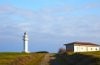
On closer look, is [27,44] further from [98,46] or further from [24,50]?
[98,46]

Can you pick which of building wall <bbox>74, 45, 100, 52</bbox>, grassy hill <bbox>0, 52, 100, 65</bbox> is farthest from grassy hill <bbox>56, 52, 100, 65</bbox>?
building wall <bbox>74, 45, 100, 52</bbox>

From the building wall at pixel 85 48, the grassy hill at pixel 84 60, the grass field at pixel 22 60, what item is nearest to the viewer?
the grassy hill at pixel 84 60

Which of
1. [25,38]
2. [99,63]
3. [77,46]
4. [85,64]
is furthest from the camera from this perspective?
[77,46]

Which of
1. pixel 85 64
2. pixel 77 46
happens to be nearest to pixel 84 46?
pixel 77 46

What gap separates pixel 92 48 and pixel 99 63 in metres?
110

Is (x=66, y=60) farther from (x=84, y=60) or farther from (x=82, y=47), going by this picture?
(x=82, y=47)

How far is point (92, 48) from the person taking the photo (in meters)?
138

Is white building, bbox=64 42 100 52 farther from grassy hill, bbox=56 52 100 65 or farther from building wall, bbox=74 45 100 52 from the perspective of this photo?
grassy hill, bbox=56 52 100 65

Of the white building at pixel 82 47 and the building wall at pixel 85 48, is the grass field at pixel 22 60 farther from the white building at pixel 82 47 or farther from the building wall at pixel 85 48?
the white building at pixel 82 47

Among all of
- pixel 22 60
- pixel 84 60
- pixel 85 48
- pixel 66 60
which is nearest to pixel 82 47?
pixel 85 48

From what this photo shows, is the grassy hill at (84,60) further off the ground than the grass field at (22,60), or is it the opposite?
the grassy hill at (84,60)

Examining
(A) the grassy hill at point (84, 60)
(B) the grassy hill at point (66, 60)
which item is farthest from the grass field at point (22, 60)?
(A) the grassy hill at point (84, 60)

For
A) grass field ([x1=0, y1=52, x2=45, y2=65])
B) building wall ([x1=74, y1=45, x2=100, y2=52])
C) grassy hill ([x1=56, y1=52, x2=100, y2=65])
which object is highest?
building wall ([x1=74, y1=45, x2=100, y2=52])

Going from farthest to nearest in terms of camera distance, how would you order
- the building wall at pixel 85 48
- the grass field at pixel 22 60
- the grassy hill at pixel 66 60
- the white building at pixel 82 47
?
the white building at pixel 82 47
the building wall at pixel 85 48
the grass field at pixel 22 60
the grassy hill at pixel 66 60
